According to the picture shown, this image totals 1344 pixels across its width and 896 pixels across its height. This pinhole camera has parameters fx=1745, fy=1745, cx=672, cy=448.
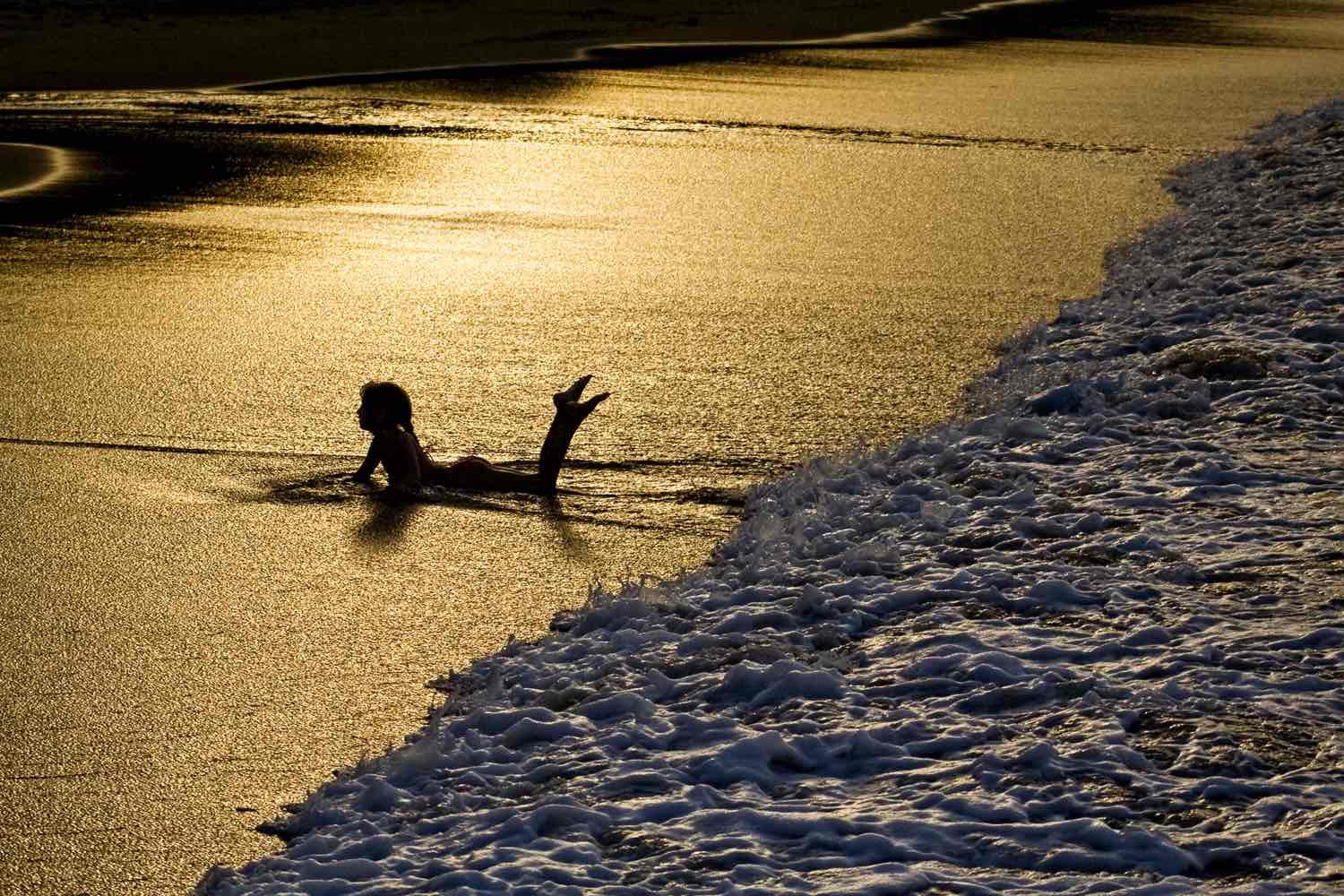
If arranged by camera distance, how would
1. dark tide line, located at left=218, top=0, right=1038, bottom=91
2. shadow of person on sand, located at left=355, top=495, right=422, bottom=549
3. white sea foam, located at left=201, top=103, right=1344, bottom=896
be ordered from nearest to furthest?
white sea foam, located at left=201, top=103, right=1344, bottom=896
shadow of person on sand, located at left=355, top=495, right=422, bottom=549
dark tide line, located at left=218, top=0, right=1038, bottom=91

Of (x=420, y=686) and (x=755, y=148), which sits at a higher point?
(x=755, y=148)

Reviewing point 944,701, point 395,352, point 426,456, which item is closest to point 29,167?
point 395,352

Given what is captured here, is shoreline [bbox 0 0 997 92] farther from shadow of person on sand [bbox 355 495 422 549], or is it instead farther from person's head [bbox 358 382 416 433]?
shadow of person on sand [bbox 355 495 422 549]

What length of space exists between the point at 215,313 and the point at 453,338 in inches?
53.1

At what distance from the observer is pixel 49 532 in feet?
18.4

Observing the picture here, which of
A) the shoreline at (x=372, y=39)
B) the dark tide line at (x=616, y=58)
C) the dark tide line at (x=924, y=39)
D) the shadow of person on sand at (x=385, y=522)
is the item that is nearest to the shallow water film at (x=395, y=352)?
the shadow of person on sand at (x=385, y=522)

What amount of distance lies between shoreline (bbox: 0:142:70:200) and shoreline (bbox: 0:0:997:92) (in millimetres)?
4249

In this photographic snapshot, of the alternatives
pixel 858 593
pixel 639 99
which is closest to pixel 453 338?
pixel 858 593

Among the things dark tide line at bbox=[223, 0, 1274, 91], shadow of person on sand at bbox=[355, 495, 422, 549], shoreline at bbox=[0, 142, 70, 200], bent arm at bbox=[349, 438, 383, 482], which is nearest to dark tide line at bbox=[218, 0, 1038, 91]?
dark tide line at bbox=[223, 0, 1274, 91]

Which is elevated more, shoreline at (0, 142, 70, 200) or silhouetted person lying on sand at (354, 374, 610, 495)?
shoreline at (0, 142, 70, 200)

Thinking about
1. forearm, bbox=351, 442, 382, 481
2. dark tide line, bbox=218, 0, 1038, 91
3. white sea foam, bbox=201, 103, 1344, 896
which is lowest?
white sea foam, bbox=201, 103, 1344, 896

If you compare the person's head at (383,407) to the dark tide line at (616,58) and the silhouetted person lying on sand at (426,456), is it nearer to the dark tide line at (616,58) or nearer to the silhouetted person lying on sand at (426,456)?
the silhouetted person lying on sand at (426,456)

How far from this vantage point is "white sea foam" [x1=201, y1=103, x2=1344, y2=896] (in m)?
3.55

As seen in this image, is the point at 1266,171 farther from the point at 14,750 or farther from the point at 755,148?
the point at 14,750
